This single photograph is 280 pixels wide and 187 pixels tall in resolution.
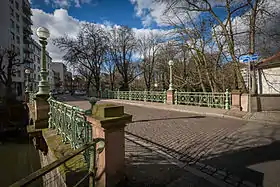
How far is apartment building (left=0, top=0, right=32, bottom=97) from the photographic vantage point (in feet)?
95.6

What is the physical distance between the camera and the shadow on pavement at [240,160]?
2.87 metres

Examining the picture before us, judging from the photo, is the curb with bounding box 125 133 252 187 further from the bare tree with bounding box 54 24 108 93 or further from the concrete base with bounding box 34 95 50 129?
the bare tree with bounding box 54 24 108 93

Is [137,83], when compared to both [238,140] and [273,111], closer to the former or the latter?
[273,111]

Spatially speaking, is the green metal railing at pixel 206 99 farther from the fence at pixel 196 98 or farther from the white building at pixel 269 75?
the white building at pixel 269 75

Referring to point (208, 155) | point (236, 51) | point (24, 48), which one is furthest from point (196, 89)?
point (24, 48)

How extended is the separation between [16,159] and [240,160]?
46.4ft

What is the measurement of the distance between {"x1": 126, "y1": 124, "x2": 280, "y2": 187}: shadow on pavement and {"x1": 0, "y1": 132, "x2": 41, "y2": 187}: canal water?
6.68 metres

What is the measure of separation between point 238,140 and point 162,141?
8.01ft

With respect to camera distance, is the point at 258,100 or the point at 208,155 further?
the point at 258,100

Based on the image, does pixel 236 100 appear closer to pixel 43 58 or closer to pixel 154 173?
pixel 154 173

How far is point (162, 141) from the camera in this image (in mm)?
4836

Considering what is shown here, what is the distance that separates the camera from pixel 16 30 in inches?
1326

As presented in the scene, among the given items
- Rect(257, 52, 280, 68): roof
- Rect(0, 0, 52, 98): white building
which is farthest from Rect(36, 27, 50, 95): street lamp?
Rect(0, 0, 52, 98): white building

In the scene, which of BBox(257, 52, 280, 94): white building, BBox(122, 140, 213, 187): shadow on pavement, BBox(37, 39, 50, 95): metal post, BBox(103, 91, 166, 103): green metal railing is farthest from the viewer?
BBox(103, 91, 166, 103): green metal railing
